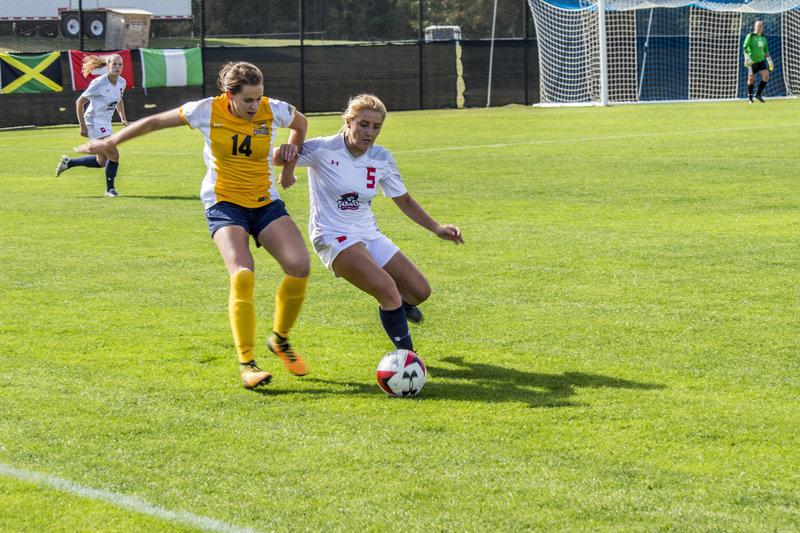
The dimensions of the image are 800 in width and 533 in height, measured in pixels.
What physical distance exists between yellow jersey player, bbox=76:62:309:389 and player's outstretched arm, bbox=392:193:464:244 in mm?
717

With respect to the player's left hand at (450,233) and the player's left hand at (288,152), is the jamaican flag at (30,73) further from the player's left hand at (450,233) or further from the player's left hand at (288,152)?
the player's left hand at (450,233)

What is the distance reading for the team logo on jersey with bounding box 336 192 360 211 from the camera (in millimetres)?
7305

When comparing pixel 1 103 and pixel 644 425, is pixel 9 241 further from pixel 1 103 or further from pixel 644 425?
pixel 1 103

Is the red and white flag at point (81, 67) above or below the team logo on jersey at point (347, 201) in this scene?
below

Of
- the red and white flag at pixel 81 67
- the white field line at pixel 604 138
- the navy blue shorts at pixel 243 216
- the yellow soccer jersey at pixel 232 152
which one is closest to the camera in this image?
the navy blue shorts at pixel 243 216

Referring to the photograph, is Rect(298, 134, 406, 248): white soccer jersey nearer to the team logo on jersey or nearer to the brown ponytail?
the team logo on jersey

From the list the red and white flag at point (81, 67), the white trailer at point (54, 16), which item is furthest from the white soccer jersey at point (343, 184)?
the white trailer at point (54, 16)

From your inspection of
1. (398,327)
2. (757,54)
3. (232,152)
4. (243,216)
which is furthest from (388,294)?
(757,54)

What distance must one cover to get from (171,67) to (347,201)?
1002 inches

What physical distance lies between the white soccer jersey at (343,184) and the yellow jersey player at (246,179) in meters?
0.16

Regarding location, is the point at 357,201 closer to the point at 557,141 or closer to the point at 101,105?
the point at 101,105

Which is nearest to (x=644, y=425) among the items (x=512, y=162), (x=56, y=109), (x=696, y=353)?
(x=696, y=353)

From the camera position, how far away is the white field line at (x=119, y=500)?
14.9 ft

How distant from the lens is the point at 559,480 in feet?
16.4
